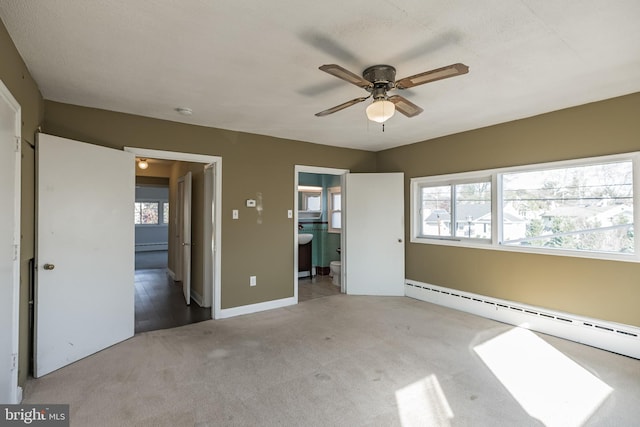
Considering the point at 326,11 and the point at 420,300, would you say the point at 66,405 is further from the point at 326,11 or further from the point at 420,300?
the point at 420,300

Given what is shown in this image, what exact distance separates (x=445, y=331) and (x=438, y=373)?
987 millimetres

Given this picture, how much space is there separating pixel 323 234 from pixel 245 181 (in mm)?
2760

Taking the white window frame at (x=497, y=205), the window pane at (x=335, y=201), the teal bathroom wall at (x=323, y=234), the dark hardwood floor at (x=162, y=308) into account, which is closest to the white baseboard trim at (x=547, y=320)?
the white window frame at (x=497, y=205)

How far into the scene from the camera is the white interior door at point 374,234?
5004mm

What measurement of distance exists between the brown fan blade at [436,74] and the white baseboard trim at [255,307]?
322cm

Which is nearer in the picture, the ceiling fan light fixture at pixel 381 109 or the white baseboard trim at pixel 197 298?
the ceiling fan light fixture at pixel 381 109

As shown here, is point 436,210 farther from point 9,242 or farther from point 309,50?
point 9,242

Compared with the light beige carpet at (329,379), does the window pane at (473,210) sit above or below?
above

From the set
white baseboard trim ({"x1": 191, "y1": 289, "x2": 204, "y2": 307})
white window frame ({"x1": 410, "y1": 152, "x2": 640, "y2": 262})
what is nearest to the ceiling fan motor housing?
white window frame ({"x1": 410, "y1": 152, "x2": 640, "y2": 262})

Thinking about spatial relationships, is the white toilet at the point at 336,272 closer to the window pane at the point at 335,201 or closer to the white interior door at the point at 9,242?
the window pane at the point at 335,201

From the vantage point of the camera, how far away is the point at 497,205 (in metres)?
3.92

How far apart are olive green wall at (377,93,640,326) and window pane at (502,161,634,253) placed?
18cm

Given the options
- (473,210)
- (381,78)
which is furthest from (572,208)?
(381,78)

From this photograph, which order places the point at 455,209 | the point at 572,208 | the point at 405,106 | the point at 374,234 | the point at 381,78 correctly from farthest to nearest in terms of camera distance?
the point at 374,234, the point at 455,209, the point at 572,208, the point at 405,106, the point at 381,78
